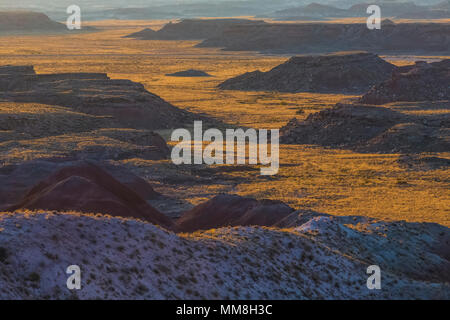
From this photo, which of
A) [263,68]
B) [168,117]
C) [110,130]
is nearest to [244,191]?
[110,130]

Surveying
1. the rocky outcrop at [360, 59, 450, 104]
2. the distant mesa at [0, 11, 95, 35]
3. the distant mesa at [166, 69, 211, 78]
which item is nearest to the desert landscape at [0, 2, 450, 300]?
the rocky outcrop at [360, 59, 450, 104]

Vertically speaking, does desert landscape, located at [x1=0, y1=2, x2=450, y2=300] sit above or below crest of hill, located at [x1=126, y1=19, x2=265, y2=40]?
below

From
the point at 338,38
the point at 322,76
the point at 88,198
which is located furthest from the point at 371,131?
the point at 338,38

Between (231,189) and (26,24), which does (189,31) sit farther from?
(231,189)

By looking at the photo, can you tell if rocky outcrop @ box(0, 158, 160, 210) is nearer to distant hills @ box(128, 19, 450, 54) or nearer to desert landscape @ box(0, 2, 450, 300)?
desert landscape @ box(0, 2, 450, 300)

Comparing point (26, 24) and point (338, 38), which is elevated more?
point (26, 24)

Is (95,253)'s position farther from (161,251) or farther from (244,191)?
(244,191)

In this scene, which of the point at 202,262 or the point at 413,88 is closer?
the point at 202,262
